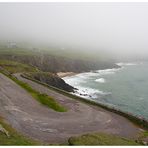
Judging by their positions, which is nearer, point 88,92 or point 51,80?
point 88,92

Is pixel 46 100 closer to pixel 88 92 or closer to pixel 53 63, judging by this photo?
pixel 88 92

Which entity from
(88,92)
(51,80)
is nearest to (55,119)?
(88,92)

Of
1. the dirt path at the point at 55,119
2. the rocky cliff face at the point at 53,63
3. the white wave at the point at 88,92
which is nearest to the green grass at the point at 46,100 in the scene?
the dirt path at the point at 55,119

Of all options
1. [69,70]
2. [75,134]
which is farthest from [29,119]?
[69,70]

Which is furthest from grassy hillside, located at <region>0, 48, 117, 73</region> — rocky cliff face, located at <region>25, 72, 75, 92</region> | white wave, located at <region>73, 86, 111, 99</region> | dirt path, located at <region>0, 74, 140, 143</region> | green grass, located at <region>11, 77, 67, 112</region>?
dirt path, located at <region>0, 74, 140, 143</region>

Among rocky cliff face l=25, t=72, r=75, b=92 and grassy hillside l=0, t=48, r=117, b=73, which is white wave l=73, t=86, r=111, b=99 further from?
grassy hillside l=0, t=48, r=117, b=73

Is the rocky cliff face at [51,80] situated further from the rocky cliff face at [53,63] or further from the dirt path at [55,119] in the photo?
the rocky cliff face at [53,63]

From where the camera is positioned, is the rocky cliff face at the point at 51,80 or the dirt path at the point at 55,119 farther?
the rocky cliff face at the point at 51,80
